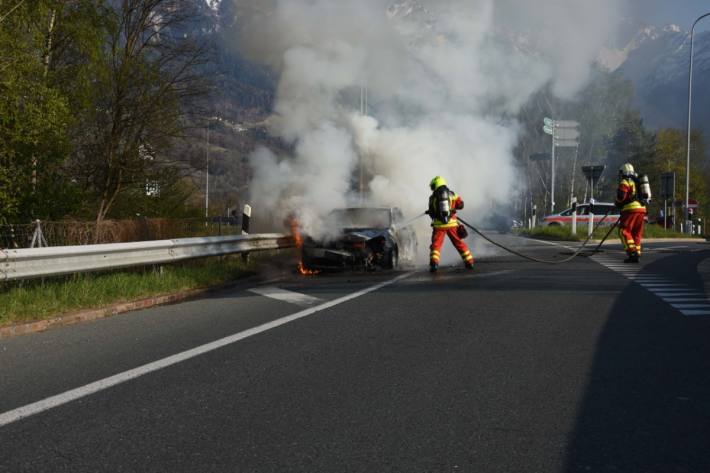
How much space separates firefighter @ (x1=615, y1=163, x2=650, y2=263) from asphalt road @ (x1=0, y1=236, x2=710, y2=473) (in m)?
6.56

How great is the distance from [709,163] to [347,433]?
133730mm

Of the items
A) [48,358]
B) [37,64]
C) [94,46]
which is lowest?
[48,358]

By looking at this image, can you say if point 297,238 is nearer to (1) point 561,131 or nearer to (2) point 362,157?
(2) point 362,157

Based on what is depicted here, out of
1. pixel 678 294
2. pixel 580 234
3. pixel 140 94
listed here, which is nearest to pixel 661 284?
pixel 678 294

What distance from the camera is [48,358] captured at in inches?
233

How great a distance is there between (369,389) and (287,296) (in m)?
5.30

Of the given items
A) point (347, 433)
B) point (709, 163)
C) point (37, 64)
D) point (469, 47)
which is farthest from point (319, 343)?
point (709, 163)

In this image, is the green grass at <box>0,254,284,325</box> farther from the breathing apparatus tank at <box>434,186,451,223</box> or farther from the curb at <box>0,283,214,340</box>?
the breathing apparatus tank at <box>434,186,451,223</box>

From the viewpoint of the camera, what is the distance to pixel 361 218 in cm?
1440

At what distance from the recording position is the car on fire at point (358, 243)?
13320 mm

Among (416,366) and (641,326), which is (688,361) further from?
(416,366)

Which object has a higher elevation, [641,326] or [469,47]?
[469,47]

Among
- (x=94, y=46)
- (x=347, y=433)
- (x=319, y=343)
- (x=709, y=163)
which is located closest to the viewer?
(x=347, y=433)

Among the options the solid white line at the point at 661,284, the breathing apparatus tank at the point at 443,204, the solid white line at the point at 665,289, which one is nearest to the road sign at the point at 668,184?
the breathing apparatus tank at the point at 443,204
